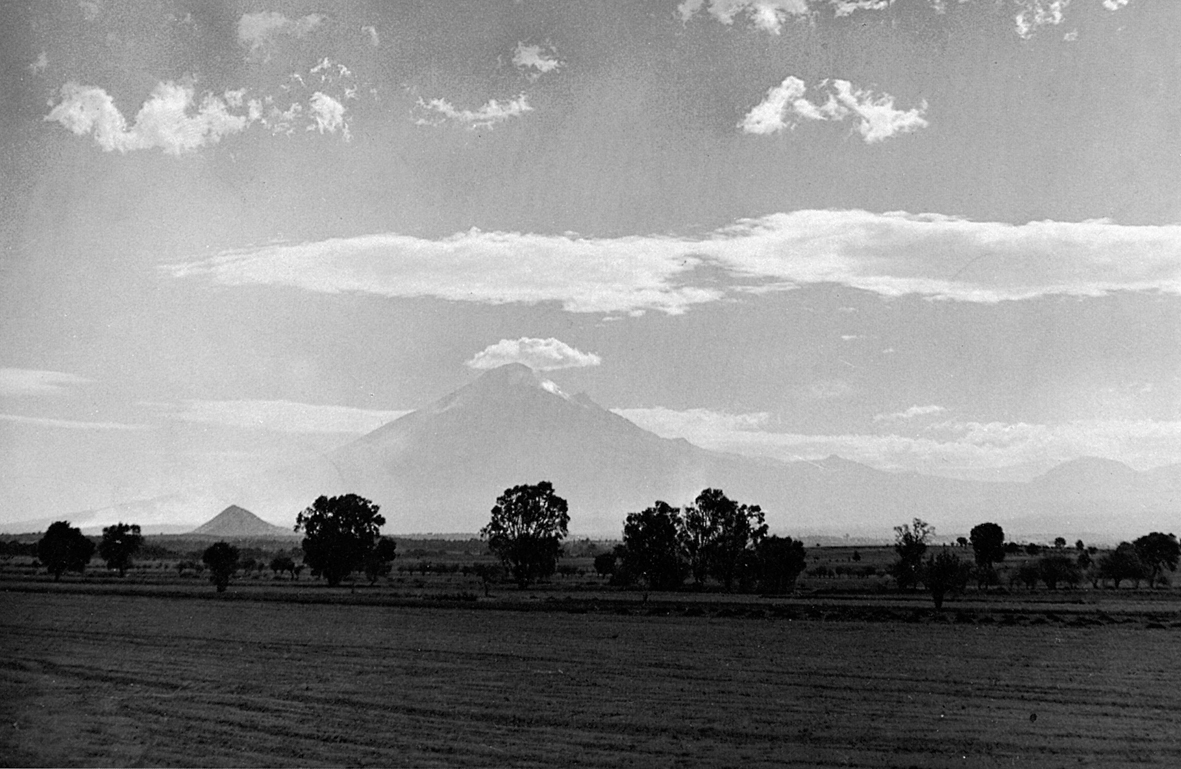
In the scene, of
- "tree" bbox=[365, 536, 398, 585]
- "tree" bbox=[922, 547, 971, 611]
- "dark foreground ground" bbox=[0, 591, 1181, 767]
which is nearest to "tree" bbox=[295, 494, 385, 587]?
"tree" bbox=[365, 536, 398, 585]

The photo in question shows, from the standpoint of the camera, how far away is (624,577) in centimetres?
10094

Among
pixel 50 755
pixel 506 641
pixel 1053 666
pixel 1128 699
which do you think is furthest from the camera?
pixel 506 641

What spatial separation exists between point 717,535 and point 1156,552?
47.5 m

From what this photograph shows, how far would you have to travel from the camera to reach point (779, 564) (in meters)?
94.2

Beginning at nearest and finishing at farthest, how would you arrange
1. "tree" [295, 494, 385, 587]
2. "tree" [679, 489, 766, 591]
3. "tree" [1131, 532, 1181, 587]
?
"tree" [295, 494, 385, 587] < "tree" [1131, 532, 1181, 587] < "tree" [679, 489, 766, 591]

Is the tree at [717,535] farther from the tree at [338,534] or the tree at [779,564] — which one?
the tree at [338,534]

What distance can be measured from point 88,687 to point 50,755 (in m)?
9.69

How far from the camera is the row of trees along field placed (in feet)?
318

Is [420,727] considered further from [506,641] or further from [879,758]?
[506,641]

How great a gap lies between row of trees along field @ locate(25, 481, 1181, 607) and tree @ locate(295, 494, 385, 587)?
0.37 feet

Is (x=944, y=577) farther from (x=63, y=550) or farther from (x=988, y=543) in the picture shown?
(x=63, y=550)

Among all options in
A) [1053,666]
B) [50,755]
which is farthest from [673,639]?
[50,755]

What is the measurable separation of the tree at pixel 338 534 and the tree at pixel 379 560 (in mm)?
707

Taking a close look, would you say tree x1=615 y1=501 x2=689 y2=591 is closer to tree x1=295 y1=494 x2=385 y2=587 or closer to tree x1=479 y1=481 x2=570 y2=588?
tree x1=479 y1=481 x2=570 y2=588
